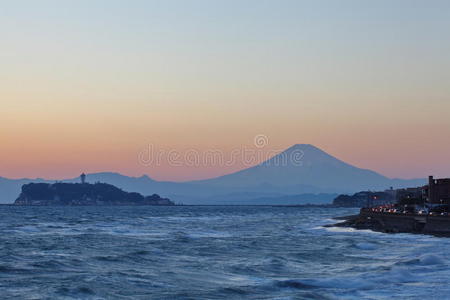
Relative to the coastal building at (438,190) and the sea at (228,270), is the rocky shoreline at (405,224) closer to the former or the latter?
the sea at (228,270)

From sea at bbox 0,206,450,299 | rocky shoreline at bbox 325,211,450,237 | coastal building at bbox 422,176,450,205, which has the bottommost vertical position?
sea at bbox 0,206,450,299

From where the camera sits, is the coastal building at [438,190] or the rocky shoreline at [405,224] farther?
the coastal building at [438,190]

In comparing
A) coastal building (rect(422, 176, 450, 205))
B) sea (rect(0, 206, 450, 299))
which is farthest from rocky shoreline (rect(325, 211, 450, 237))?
coastal building (rect(422, 176, 450, 205))

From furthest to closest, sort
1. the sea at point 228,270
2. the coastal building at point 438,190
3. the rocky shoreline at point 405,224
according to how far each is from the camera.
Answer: the coastal building at point 438,190, the rocky shoreline at point 405,224, the sea at point 228,270

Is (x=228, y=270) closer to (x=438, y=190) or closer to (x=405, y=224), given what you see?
(x=405, y=224)

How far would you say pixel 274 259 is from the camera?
4988 centimetres

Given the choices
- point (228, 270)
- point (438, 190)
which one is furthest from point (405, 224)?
point (228, 270)

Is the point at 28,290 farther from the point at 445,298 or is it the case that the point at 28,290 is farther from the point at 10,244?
the point at 10,244

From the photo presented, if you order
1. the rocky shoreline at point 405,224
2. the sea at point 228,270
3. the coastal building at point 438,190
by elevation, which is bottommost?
the sea at point 228,270

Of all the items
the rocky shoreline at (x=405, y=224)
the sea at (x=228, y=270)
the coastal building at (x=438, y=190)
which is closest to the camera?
the sea at (x=228, y=270)

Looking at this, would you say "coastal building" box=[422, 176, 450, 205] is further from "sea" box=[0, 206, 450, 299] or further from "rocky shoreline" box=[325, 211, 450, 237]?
"sea" box=[0, 206, 450, 299]

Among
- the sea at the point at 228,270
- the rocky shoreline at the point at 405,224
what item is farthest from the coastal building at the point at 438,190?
the sea at the point at 228,270

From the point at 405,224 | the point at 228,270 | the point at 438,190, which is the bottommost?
the point at 228,270

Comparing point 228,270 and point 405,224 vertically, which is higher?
point 405,224
